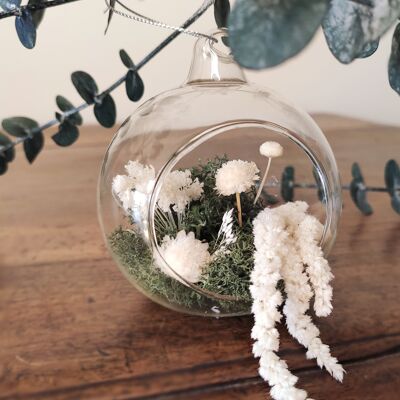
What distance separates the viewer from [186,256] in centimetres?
43

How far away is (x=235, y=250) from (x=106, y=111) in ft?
0.54

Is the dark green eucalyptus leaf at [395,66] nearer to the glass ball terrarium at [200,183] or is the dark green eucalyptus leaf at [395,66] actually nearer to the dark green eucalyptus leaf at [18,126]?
the glass ball terrarium at [200,183]

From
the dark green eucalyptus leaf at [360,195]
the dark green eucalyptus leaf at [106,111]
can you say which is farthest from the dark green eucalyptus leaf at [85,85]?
the dark green eucalyptus leaf at [360,195]

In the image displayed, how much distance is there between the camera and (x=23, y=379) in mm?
412

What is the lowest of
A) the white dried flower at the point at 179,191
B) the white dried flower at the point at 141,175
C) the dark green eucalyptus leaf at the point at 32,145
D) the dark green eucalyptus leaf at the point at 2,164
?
the white dried flower at the point at 179,191

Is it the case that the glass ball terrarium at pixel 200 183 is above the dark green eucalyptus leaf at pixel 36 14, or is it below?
below

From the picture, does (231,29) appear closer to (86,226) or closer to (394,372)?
(394,372)

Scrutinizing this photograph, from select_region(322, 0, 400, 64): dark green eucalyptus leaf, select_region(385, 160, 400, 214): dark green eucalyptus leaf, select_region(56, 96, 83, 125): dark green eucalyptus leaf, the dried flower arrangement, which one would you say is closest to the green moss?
the dried flower arrangement

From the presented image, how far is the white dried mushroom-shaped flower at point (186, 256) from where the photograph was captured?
43cm

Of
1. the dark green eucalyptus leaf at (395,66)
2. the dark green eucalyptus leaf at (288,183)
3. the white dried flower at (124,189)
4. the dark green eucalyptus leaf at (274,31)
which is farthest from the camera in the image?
the dark green eucalyptus leaf at (288,183)

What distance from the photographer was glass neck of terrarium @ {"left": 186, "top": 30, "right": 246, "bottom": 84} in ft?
1.62

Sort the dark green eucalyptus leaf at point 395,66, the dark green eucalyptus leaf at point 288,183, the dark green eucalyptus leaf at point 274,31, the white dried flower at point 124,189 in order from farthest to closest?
the dark green eucalyptus leaf at point 288,183 < the white dried flower at point 124,189 < the dark green eucalyptus leaf at point 395,66 < the dark green eucalyptus leaf at point 274,31

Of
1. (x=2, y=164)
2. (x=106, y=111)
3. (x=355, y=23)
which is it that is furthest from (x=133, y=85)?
(x=355, y=23)

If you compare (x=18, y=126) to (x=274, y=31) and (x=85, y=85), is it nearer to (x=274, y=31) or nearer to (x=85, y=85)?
(x=85, y=85)
